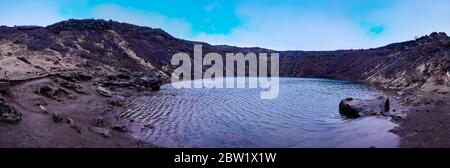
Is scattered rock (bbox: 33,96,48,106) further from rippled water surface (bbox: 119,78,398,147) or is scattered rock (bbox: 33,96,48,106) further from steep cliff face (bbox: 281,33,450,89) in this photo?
steep cliff face (bbox: 281,33,450,89)

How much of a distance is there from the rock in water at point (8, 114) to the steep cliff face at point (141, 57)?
45.3 ft

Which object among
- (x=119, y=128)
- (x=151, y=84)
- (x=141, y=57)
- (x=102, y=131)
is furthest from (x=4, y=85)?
(x=141, y=57)

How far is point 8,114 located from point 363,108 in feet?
81.1

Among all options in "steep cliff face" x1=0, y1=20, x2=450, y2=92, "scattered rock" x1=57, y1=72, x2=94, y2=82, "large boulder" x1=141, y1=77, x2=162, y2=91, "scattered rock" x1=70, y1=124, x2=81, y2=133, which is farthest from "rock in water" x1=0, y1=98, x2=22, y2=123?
"large boulder" x1=141, y1=77, x2=162, y2=91

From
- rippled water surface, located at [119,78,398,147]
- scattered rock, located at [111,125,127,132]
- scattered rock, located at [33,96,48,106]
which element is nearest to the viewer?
rippled water surface, located at [119,78,398,147]

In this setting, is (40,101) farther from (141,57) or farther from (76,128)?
(141,57)

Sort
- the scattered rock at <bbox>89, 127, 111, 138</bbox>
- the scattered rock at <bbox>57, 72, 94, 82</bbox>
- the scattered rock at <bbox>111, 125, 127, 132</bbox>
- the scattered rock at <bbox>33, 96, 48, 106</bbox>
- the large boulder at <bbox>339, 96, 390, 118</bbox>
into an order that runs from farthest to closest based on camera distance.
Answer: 1. the scattered rock at <bbox>57, 72, 94, 82</bbox>
2. the large boulder at <bbox>339, 96, 390, 118</bbox>
3. the scattered rock at <bbox>33, 96, 48, 106</bbox>
4. the scattered rock at <bbox>111, 125, 127, 132</bbox>
5. the scattered rock at <bbox>89, 127, 111, 138</bbox>

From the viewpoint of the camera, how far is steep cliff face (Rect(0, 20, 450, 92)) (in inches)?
2050

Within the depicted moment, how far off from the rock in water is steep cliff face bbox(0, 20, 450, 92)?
13793mm

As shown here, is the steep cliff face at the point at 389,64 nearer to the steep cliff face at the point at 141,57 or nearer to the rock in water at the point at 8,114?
the steep cliff face at the point at 141,57
